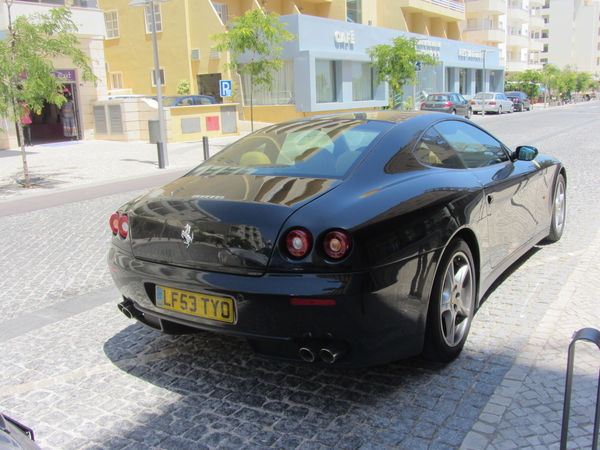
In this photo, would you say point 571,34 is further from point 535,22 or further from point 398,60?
point 398,60

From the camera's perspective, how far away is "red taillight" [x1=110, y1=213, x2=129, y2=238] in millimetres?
3439

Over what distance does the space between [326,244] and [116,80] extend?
1495 inches

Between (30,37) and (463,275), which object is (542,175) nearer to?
(463,275)

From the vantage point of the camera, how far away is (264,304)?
2.76 m

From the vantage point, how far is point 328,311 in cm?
269

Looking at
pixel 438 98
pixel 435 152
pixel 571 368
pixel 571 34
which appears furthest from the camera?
pixel 571 34

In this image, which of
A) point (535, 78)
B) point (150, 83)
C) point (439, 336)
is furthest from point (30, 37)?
point (535, 78)

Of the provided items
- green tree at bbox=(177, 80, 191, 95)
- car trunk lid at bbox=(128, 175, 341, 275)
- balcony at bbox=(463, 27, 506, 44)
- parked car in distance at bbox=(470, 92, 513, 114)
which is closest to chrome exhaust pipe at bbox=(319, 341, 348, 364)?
car trunk lid at bbox=(128, 175, 341, 275)

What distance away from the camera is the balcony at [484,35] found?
60.2 m

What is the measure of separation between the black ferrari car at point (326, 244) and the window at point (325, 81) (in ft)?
91.8

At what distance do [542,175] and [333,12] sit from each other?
3534 centimetres

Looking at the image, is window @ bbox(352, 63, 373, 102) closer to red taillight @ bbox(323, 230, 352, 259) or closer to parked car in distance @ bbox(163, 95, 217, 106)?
parked car in distance @ bbox(163, 95, 217, 106)

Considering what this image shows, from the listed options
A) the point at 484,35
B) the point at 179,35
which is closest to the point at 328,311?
the point at 179,35

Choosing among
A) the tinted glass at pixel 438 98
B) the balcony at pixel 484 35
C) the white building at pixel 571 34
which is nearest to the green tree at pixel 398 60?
the tinted glass at pixel 438 98
